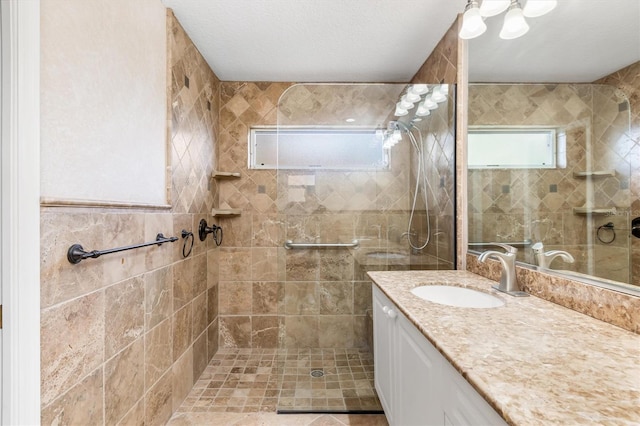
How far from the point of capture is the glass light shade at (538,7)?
1.17 m

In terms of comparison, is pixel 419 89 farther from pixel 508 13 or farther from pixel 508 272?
pixel 508 272

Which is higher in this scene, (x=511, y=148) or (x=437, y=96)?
(x=437, y=96)

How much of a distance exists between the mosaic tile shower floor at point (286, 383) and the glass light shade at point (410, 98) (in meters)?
1.98

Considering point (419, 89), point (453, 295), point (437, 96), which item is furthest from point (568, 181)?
point (419, 89)

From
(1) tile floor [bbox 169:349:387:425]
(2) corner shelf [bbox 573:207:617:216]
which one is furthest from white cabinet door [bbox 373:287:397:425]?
(2) corner shelf [bbox 573:207:617:216]

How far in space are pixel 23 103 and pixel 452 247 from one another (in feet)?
6.92

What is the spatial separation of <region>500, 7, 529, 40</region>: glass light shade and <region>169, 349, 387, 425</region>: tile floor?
221 cm

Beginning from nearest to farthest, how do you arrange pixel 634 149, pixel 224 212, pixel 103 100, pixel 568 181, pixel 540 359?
pixel 540 359 < pixel 634 149 < pixel 568 181 < pixel 103 100 < pixel 224 212

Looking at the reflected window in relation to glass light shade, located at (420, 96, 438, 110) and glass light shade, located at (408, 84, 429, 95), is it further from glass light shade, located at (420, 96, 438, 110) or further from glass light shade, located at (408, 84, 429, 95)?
glass light shade, located at (408, 84, 429, 95)

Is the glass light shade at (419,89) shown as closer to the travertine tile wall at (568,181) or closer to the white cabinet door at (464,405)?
the travertine tile wall at (568,181)

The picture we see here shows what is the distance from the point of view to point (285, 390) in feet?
6.45

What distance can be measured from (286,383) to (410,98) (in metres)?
2.28

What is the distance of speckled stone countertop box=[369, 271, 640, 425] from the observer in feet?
1.70

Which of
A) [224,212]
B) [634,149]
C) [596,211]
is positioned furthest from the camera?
[224,212]
